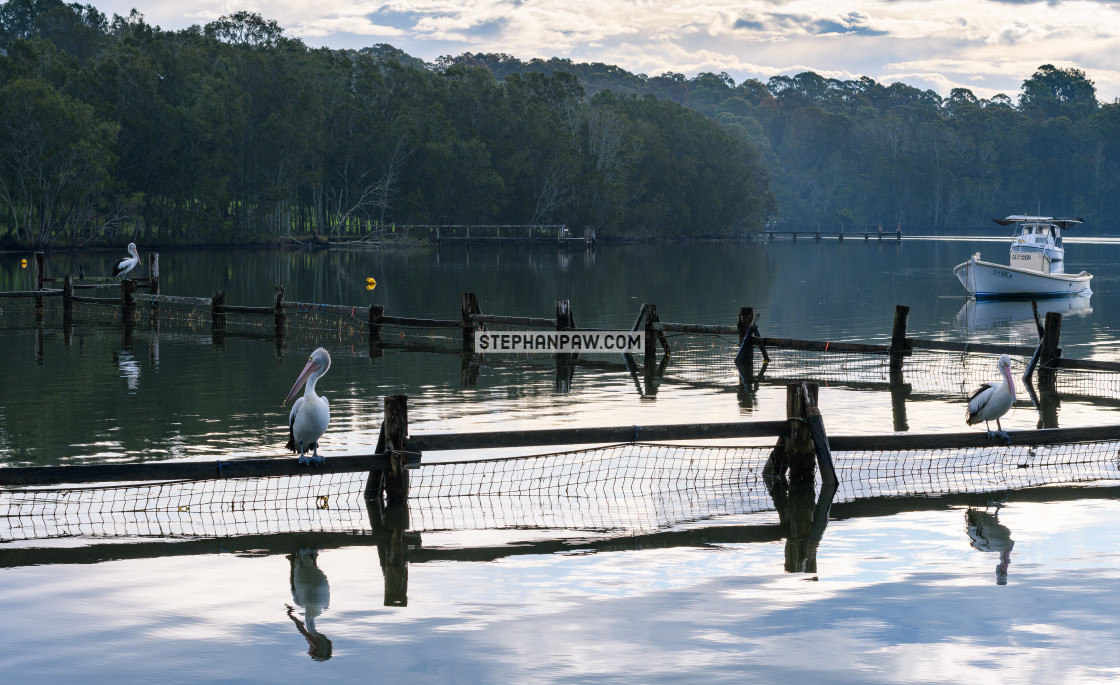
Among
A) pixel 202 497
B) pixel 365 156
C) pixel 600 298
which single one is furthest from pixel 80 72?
pixel 202 497

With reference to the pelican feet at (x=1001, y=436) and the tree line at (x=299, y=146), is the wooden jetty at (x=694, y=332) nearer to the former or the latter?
the pelican feet at (x=1001, y=436)

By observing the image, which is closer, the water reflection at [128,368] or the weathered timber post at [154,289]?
the water reflection at [128,368]

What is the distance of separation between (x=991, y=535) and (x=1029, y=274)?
40.2m

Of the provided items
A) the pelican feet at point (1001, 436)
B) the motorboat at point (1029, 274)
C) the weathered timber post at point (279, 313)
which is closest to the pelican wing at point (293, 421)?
the pelican feet at point (1001, 436)

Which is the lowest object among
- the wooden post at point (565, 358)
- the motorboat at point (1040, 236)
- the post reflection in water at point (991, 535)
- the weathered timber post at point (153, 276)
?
the post reflection in water at point (991, 535)

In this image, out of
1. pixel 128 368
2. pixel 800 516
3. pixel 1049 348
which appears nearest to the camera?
pixel 800 516

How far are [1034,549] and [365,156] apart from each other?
99011 millimetres

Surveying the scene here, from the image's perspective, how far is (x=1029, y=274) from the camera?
49.4 meters

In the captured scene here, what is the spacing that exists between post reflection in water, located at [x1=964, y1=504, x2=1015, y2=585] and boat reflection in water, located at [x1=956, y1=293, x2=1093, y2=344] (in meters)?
23.4

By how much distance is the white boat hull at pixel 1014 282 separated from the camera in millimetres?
49594

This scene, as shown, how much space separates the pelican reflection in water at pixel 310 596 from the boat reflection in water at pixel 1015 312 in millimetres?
28227

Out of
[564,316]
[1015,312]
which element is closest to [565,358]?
[564,316]

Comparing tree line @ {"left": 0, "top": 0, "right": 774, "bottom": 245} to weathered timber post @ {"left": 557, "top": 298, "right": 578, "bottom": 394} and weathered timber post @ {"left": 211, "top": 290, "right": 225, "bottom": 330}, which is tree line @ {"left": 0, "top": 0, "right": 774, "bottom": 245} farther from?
weathered timber post @ {"left": 557, "top": 298, "right": 578, "bottom": 394}

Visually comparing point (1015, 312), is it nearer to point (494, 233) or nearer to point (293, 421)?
point (293, 421)
